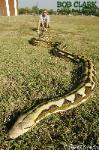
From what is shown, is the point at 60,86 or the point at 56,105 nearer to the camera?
the point at 56,105

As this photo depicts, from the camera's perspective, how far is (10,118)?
8.58m

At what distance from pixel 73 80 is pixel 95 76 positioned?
0.96 metres

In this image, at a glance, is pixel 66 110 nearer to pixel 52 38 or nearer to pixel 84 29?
pixel 52 38

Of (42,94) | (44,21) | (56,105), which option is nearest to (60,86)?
(42,94)

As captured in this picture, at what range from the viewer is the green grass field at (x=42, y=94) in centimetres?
758

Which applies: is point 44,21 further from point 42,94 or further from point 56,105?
point 56,105

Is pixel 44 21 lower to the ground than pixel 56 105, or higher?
higher

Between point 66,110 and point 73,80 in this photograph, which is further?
point 73,80

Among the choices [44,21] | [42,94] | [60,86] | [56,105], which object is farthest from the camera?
[44,21]

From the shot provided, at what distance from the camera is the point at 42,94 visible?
1002 cm

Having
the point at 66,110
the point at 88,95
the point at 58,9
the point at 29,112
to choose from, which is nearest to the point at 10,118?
the point at 29,112

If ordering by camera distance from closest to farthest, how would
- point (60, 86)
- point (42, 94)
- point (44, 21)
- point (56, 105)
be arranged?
point (56, 105) < point (42, 94) < point (60, 86) < point (44, 21)

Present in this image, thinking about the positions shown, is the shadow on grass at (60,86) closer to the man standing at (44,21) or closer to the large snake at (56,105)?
the large snake at (56,105)

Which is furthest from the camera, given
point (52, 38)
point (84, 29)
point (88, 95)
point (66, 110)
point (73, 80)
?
point (84, 29)
